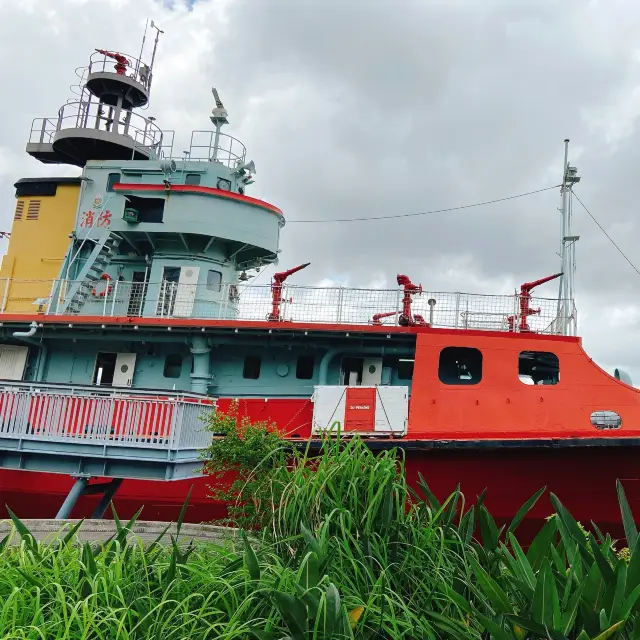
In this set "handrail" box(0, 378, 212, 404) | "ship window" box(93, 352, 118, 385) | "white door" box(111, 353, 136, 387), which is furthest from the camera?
"ship window" box(93, 352, 118, 385)

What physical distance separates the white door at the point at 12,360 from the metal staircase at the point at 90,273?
4.31 feet

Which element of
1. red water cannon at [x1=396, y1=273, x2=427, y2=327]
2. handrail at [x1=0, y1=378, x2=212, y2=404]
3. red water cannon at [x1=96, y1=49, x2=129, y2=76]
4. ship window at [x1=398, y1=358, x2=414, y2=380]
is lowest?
handrail at [x1=0, y1=378, x2=212, y2=404]

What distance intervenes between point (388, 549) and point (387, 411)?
6346 mm

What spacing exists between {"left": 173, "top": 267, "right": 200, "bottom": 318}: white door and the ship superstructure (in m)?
0.05

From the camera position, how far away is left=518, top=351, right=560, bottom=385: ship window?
458 inches

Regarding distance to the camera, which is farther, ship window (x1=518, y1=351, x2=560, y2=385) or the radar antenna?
the radar antenna

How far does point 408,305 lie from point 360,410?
8.75 feet

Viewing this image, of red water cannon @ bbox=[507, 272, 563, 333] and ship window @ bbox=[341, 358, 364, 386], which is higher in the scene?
red water cannon @ bbox=[507, 272, 563, 333]

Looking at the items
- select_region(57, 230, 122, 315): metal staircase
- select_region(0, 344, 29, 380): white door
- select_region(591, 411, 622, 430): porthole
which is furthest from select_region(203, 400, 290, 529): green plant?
select_region(0, 344, 29, 380): white door

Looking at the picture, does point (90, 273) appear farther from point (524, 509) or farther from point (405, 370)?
point (524, 509)

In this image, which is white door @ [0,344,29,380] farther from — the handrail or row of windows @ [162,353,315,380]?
the handrail

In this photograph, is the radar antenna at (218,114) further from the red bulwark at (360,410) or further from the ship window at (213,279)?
the red bulwark at (360,410)

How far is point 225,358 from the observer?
42.3 ft

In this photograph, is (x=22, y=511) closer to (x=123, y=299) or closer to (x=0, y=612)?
(x=123, y=299)
